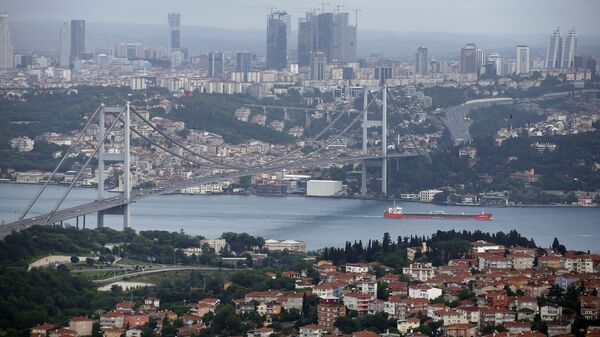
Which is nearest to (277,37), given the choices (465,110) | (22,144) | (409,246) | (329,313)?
(465,110)

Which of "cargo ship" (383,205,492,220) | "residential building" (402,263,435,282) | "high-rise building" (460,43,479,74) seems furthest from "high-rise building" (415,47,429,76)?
"residential building" (402,263,435,282)

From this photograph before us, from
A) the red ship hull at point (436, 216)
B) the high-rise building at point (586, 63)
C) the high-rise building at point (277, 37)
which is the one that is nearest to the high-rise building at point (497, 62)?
the high-rise building at point (586, 63)

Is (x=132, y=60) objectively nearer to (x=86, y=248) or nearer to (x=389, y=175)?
(x=389, y=175)

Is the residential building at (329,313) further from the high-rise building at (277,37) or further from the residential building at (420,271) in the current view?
the high-rise building at (277,37)

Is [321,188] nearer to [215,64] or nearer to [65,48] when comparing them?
[65,48]

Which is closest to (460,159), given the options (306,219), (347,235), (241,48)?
(306,219)
